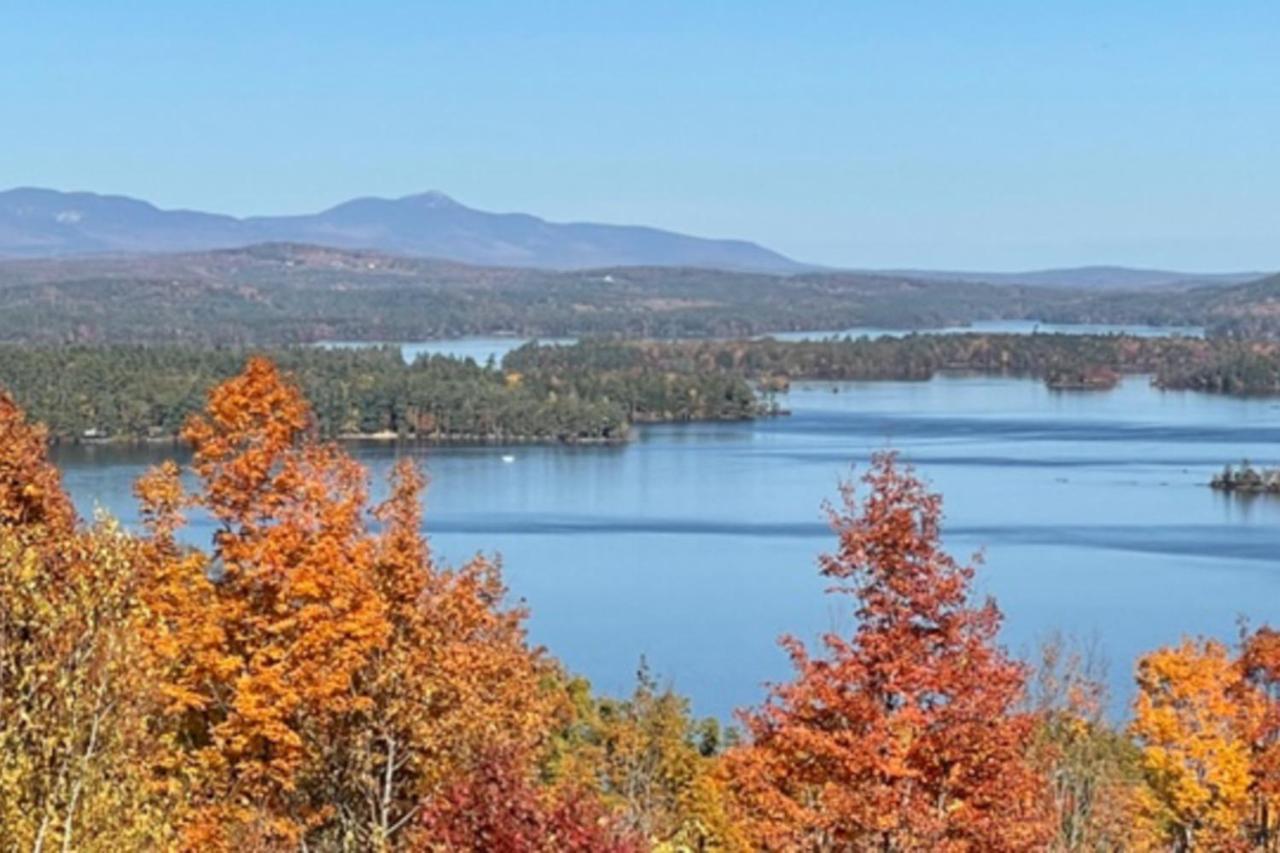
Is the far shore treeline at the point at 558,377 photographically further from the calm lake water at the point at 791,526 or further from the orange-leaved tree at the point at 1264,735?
the orange-leaved tree at the point at 1264,735

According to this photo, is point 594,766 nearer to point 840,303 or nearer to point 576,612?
point 576,612

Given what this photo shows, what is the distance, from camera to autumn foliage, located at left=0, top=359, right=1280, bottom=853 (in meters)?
4.70

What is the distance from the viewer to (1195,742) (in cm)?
1255

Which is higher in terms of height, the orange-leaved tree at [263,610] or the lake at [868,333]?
the orange-leaved tree at [263,610]

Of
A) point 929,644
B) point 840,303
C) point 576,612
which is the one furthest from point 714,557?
point 840,303

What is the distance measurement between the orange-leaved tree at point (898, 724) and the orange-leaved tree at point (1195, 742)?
235 inches

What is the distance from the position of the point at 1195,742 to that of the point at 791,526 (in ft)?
82.8

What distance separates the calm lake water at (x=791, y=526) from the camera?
2564 cm

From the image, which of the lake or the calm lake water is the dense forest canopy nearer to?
the lake

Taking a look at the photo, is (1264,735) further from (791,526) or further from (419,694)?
(791,526)

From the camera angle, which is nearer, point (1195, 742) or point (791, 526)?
point (1195, 742)

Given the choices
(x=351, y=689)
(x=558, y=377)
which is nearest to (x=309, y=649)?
(x=351, y=689)

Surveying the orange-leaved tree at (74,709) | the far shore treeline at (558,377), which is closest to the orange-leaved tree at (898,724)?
the orange-leaved tree at (74,709)

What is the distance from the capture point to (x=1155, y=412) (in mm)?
70312
